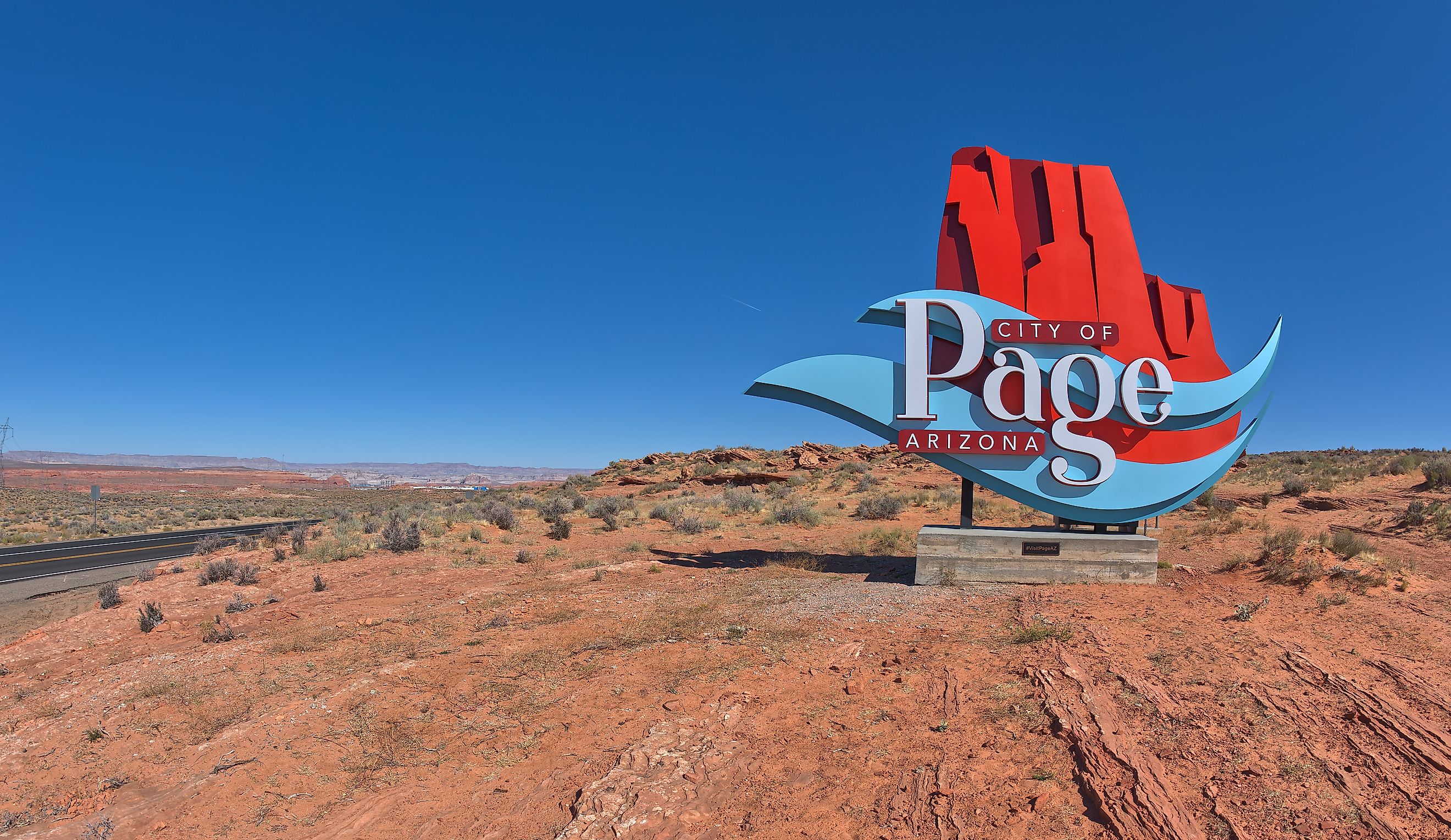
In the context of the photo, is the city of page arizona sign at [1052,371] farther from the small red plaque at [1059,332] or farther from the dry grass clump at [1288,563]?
the dry grass clump at [1288,563]

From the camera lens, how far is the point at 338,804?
5.42 m

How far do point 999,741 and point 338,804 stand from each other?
17.7 feet

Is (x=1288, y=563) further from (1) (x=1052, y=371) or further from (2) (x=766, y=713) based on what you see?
(2) (x=766, y=713)

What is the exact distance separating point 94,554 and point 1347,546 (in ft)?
109

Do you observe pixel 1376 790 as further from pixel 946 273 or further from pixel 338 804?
pixel 946 273

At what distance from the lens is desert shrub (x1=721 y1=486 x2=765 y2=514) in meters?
27.3

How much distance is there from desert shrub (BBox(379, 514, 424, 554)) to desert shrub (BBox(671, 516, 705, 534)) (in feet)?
25.7

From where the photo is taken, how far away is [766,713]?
657cm

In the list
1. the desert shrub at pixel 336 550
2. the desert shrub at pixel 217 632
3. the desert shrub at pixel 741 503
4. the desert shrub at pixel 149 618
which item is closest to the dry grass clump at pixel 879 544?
the desert shrub at pixel 741 503

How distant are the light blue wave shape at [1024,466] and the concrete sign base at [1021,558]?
1.85 ft

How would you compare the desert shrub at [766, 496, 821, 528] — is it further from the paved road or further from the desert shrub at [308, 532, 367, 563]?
the paved road

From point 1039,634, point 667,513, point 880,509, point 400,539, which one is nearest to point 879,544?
point 880,509

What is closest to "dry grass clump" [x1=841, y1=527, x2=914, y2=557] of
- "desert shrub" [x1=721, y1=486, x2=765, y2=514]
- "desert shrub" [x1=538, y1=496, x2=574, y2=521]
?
"desert shrub" [x1=721, y1=486, x2=765, y2=514]

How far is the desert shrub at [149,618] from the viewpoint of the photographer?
1098cm
